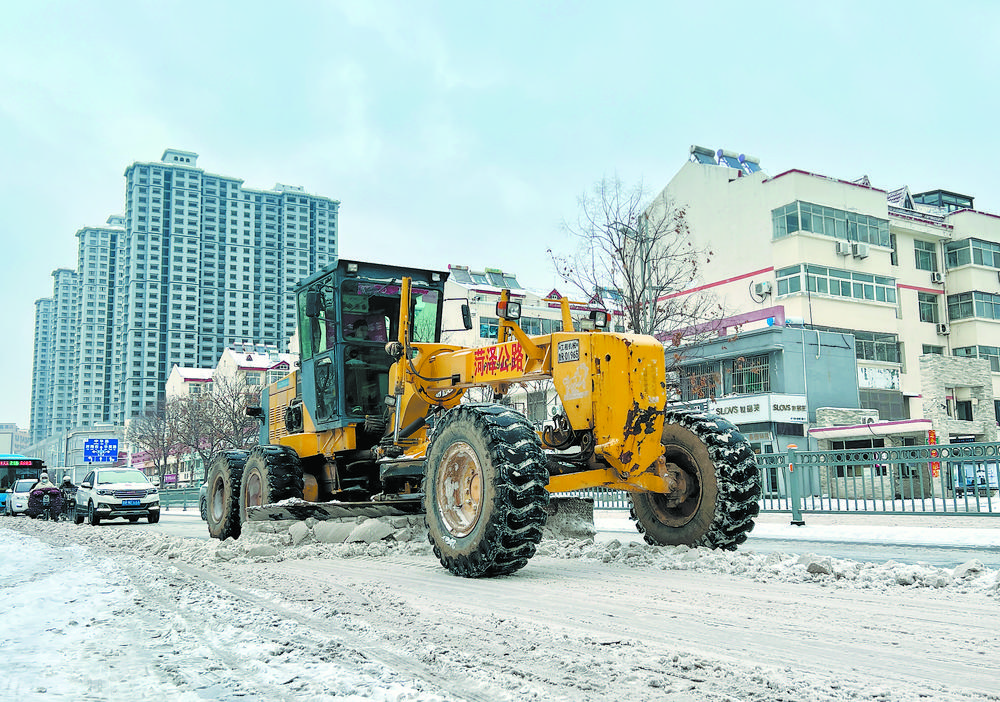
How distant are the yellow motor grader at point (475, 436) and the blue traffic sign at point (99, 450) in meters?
41.0

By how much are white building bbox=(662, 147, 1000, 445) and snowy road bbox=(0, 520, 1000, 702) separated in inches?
1103

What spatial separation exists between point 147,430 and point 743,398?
45759mm

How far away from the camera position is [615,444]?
689 cm

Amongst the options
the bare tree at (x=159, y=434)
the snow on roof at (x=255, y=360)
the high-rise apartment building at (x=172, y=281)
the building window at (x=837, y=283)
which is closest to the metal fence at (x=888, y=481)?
the building window at (x=837, y=283)

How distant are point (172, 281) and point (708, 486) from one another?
13613cm

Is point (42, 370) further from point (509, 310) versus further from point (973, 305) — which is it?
point (509, 310)

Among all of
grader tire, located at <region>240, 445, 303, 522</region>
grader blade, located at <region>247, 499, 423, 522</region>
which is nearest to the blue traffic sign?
grader tire, located at <region>240, 445, 303, 522</region>

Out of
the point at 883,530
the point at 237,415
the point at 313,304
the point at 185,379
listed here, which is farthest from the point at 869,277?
the point at 185,379

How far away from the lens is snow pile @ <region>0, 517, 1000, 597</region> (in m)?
5.82

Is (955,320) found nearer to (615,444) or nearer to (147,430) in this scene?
(615,444)

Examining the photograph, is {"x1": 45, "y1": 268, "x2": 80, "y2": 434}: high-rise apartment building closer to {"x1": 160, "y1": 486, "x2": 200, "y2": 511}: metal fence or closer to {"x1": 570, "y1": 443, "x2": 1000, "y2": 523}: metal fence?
{"x1": 160, "y1": 486, "x2": 200, "y2": 511}: metal fence

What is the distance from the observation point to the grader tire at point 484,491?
20.7ft

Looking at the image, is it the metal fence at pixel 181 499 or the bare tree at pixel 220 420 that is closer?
the metal fence at pixel 181 499

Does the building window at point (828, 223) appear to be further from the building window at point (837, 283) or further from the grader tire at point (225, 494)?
the grader tire at point (225, 494)
